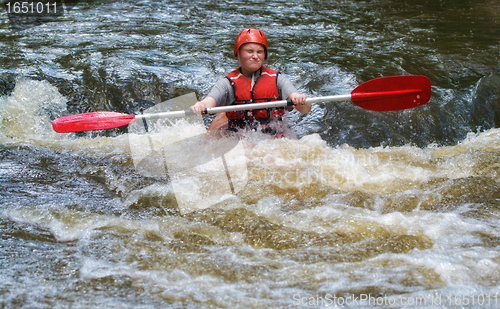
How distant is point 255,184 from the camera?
3182 mm

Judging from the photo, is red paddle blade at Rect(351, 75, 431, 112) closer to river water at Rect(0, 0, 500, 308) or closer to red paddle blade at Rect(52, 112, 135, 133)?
river water at Rect(0, 0, 500, 308)

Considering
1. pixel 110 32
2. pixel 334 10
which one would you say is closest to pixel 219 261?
pixel 110 32

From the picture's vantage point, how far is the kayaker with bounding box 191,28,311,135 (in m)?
3.74

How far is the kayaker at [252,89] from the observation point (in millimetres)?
3740

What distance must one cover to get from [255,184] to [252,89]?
1.05m

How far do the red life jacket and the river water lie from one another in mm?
273

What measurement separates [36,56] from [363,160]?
4.56 m

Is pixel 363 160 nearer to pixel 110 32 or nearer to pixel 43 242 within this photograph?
pixel 43 242

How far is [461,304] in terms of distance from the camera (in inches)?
75.2

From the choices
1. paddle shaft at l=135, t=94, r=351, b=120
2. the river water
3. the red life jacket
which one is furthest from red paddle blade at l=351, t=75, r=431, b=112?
the red life jacket

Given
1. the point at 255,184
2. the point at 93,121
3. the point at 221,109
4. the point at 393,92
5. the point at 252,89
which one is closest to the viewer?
the point at 255,184

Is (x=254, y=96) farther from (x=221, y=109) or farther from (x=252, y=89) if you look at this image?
(x=221, y=109)

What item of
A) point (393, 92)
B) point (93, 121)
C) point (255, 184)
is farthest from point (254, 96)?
point (93, 121)

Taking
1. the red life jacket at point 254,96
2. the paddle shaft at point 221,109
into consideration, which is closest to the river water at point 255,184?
the red life jacket at point 254,96
